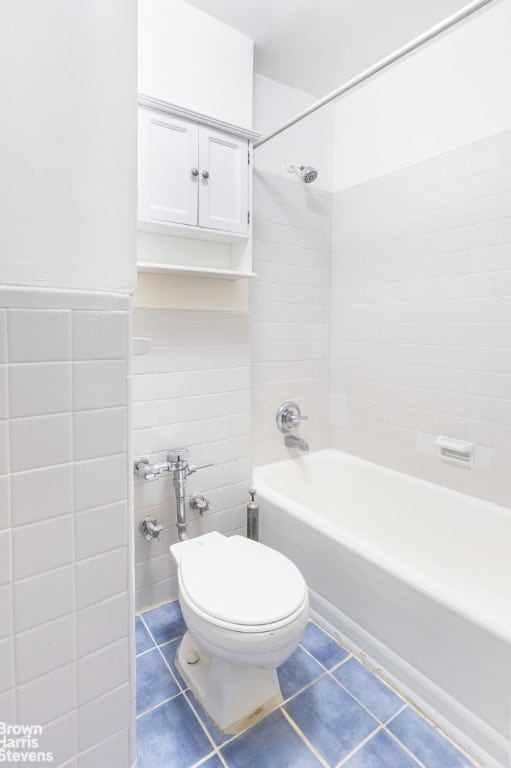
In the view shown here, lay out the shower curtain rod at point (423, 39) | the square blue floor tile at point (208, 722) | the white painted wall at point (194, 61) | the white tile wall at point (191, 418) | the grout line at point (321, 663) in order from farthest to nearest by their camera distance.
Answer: the white tile wall at point (191, 418), the white painted wall at point (194, 61), the grout line at point (321, 663), the square blue floor tile at point (208, 722), the shower curtain rod at point (423, 39)

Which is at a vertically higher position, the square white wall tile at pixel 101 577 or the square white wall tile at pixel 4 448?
the square white wall tile at pixel 4 448

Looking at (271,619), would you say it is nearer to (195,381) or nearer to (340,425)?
(195,381)

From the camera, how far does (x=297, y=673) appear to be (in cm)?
142

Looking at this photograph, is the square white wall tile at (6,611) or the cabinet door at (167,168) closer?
the square white wall tile at (6,611)

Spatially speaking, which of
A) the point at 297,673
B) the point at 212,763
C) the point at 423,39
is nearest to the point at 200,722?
the point at 212,763

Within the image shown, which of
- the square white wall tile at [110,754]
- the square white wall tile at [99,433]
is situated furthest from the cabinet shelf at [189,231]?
the square white wall tile at [110,754]

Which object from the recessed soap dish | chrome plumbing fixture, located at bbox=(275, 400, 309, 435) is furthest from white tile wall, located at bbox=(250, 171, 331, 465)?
the recessed soap dish

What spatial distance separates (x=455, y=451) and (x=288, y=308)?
3.64 feet

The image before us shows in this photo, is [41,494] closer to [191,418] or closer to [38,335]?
[38,335]

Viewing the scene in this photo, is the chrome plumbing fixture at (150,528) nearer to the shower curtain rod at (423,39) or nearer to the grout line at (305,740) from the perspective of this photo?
the grout line at (305,740)

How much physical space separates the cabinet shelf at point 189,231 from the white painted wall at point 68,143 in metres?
0.82

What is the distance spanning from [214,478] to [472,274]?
58.5 inches

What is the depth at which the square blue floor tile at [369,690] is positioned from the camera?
127 centimetres

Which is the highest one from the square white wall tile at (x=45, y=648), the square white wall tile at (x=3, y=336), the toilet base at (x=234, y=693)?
the square white wall tile at (x=3, y=336)
